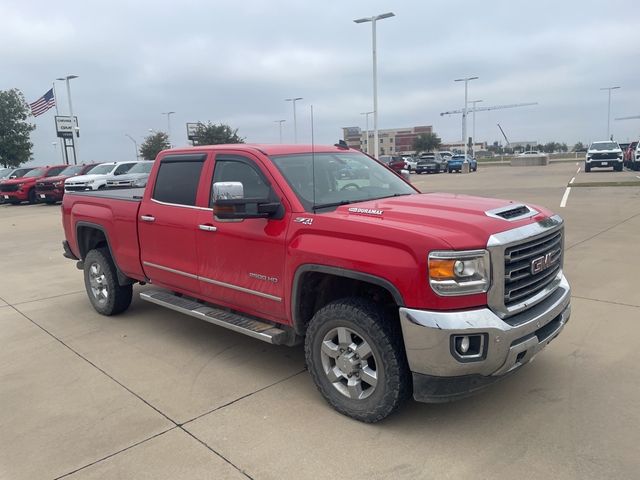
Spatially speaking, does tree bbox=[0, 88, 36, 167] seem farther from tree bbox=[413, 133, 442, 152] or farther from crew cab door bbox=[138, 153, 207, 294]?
tree bbox=[413, 133, 442, 152]

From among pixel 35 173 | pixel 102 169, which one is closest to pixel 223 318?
pixel 102 169

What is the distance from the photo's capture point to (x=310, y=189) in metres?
4.07

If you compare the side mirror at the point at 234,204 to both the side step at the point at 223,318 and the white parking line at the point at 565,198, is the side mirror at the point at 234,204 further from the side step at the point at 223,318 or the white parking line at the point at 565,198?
the white parking line at the point at 565,198

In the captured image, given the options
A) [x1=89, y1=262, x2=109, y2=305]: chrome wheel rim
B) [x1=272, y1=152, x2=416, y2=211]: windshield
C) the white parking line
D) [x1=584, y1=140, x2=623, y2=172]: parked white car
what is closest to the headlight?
[x1=272, y1=152, x2=416, y2=211]: windshield

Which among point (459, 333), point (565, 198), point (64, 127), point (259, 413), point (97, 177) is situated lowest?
point (259, 413)

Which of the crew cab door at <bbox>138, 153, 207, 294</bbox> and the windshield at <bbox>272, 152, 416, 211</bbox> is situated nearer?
the windshield at <bbox>272, 152, 416, 211</bbox>

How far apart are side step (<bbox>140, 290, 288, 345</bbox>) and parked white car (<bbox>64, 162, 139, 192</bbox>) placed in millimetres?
16061

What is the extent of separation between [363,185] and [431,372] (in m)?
1.89

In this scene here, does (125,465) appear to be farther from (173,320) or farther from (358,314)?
(173,320)

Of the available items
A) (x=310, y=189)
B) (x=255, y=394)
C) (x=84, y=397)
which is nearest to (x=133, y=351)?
(x=84, y=397)

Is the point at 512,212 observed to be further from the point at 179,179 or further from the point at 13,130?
the point at 13,130

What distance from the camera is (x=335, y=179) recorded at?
4.36 metres

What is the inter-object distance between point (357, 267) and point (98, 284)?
13.1 ft

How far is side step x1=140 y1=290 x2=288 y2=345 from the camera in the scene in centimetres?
396
